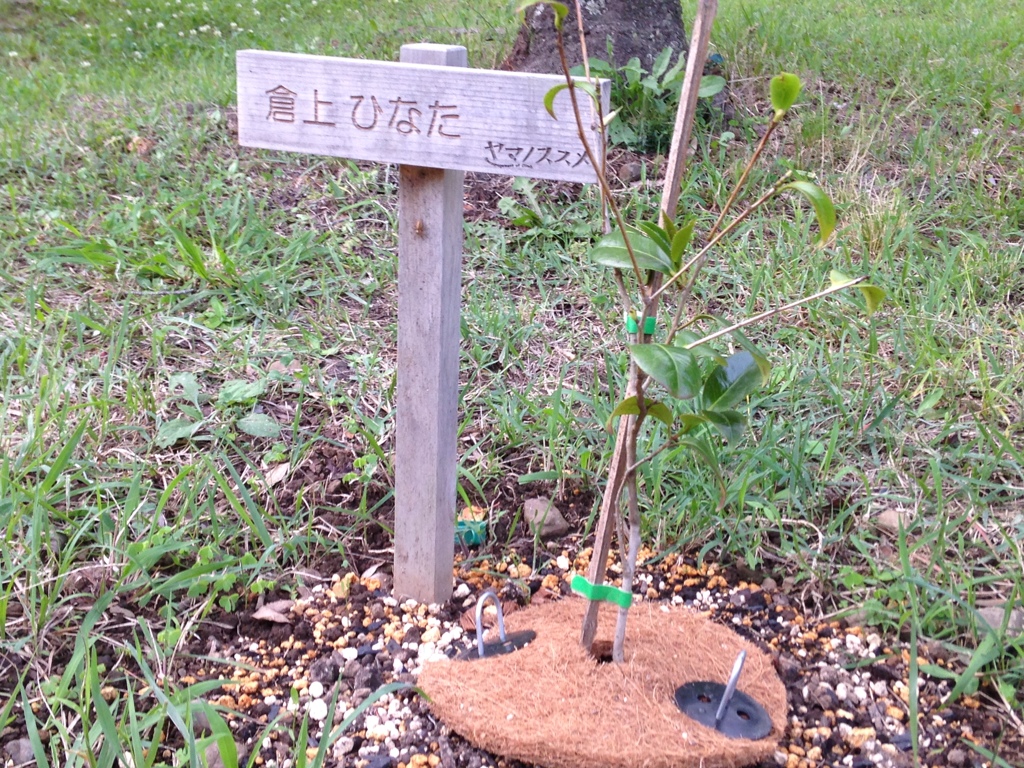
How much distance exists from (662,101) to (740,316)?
3.67ft

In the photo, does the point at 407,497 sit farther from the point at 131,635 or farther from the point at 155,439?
the point at 155,439

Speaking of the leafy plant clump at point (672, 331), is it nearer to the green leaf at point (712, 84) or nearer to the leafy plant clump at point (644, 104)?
the green leaf at point (712, 84)

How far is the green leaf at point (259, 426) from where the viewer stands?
2.22m

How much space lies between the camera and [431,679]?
1567 millimetres

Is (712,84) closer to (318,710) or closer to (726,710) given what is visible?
(726,710)

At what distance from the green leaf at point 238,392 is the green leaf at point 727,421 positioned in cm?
140

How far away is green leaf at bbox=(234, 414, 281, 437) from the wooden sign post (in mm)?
632

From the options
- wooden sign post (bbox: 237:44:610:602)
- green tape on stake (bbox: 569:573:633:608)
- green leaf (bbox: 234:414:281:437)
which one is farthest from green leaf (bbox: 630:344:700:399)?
green leaf (bbox: 234:414:281:437)

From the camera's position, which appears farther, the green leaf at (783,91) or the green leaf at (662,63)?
the green leaf at (662,63)

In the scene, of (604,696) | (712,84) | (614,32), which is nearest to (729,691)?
(604,696)

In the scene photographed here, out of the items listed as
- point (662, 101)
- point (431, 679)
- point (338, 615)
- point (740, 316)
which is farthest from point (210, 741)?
point (662, 101)

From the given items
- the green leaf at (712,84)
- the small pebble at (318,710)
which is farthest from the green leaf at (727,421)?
the green leaf at (712,84)

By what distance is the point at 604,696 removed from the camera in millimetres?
1474

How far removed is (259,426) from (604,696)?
3.90ft
